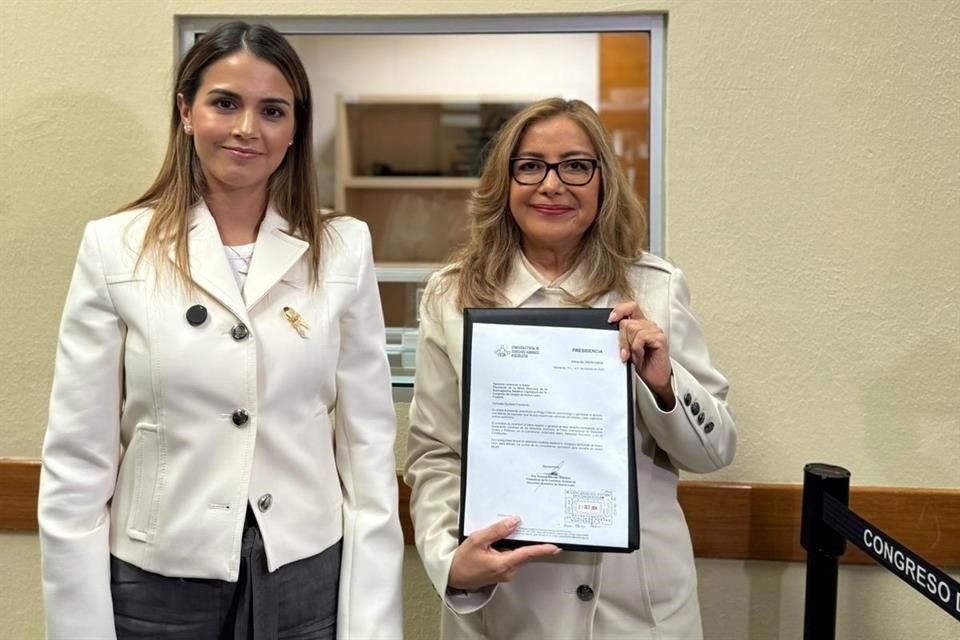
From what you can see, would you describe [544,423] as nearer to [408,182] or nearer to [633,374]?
[633,374]

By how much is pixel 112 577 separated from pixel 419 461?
0.53 metres

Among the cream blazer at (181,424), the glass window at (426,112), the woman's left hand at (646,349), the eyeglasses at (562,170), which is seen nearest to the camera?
the cream blazer at (181,424)

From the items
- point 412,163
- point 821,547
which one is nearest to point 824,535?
point 821,547

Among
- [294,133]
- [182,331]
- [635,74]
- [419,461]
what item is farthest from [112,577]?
[635,74]

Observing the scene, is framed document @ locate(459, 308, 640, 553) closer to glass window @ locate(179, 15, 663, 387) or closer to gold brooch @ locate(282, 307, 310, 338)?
gold brooch @ locate(282, 307, 310, 338)

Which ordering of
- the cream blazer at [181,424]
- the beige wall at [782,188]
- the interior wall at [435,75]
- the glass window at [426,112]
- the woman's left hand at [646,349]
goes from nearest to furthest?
the cream blazer at [181,424]
the woman's left hand at [646,349]
the beige wall at [782,188]
the glass window at [426,112]
the interior wall at [435,75]

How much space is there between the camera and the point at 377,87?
3.46 metres

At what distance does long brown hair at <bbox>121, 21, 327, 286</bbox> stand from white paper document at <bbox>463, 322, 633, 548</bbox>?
33 cm

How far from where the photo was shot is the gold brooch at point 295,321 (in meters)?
1.27

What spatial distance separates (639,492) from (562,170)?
0.57 meters

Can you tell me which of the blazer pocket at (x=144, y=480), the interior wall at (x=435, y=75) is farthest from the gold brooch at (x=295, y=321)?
the interior wall at (x=435, y=75)

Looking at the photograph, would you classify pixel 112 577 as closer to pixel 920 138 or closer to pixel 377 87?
pixel 920 138

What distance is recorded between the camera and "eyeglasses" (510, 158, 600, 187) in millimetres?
1450

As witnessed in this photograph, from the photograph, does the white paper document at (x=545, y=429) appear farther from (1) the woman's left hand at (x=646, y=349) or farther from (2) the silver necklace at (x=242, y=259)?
(2) the silver necklace at (x=242, y=259)
